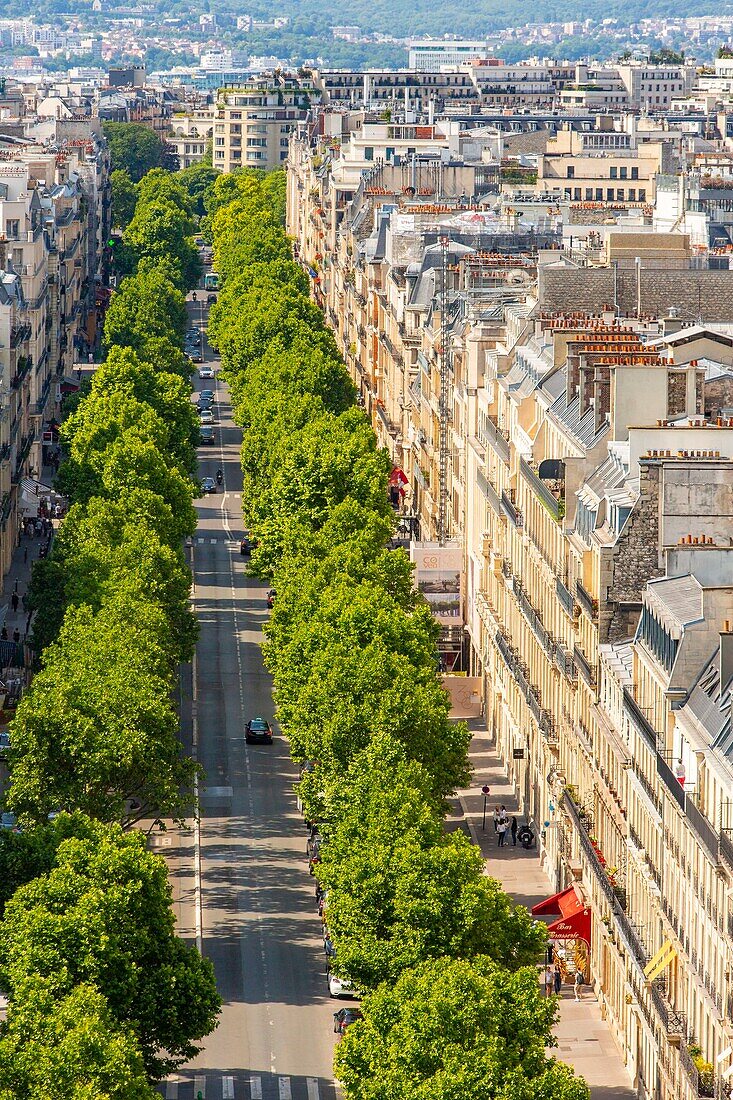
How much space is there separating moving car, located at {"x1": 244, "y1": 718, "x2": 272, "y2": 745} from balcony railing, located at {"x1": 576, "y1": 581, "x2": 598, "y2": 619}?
28372 millimetres

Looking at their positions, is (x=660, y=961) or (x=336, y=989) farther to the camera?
(x=336, y=989)

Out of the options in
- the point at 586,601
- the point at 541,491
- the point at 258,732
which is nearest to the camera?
the point at 586,601

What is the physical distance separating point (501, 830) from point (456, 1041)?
120 feet

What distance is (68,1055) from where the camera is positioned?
6469 cm

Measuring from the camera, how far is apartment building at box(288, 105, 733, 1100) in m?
71.1

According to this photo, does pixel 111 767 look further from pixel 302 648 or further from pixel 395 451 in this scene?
pixel 395 451

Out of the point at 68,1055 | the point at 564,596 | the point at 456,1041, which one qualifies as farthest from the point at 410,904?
the point at 564,596

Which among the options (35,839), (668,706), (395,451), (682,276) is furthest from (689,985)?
(395,451)

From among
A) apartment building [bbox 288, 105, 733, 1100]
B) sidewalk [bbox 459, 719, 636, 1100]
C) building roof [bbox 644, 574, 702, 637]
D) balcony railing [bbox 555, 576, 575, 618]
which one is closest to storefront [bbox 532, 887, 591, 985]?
apartment building [bbox 288, 105, 733, 1100]

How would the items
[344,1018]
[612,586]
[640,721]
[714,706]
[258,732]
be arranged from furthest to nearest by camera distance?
[258,732] < [612,586] < [344,1018] < [640,721] < [714,706]

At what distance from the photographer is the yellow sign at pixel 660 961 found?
72.8 metres

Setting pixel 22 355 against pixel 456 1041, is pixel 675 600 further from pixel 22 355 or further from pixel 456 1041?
pixel 22 355

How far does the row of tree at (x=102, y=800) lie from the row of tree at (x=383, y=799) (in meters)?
4.65

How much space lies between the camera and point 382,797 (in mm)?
81750
